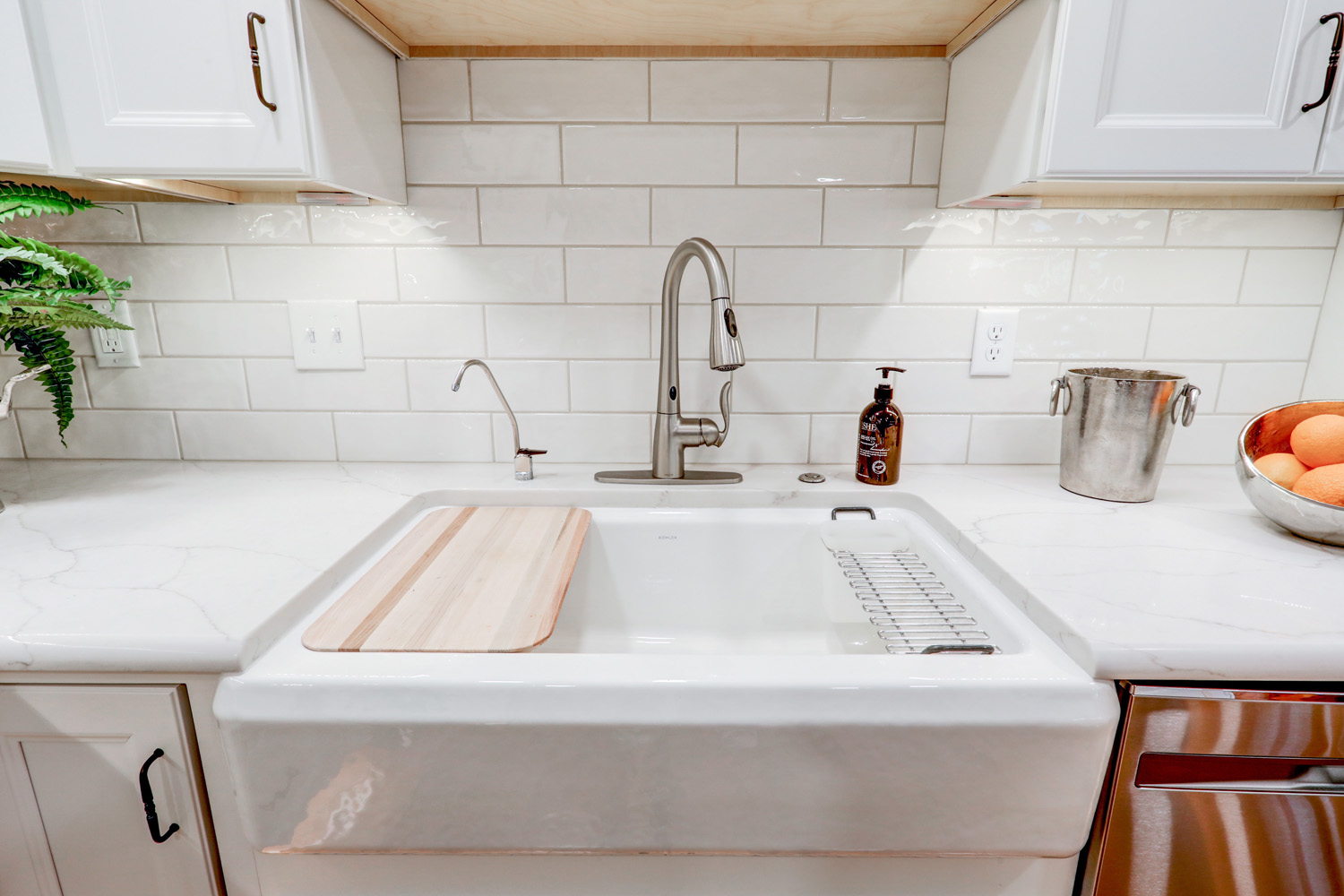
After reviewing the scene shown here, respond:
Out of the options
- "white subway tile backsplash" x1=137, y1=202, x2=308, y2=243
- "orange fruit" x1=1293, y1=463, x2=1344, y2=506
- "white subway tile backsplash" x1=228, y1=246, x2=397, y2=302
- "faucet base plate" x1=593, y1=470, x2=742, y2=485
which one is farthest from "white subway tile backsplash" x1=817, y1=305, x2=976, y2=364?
"white subway tile backsplash" x1=137, y1=202, x2=308, y2=243

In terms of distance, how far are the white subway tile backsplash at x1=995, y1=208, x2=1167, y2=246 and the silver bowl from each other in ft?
1.14

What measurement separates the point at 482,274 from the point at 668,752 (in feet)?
2.73

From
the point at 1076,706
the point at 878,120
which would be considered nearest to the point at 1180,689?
the point at 1076,706

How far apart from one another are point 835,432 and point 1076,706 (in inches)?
25.8

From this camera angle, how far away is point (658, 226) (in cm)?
110

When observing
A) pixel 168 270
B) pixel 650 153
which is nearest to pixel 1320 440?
pixel 650 153

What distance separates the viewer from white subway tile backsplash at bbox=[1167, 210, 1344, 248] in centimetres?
107

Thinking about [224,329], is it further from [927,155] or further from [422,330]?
[927,155]

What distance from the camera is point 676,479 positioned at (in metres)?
1.08

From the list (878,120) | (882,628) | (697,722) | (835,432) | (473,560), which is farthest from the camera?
(835,432)

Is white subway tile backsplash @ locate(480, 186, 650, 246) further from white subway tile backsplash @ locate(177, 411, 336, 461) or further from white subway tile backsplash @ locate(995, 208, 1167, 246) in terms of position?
white subway tile backsplash @ locate(995, 208, 1167, 246)

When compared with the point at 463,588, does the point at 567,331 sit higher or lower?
higher

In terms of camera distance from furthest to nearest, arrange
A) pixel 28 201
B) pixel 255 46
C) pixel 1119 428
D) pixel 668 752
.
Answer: pixel 1119 428
pixel 28 201
pixel 255 46
pixel 668 752

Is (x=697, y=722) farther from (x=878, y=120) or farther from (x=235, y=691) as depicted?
(x=878, y=120)
